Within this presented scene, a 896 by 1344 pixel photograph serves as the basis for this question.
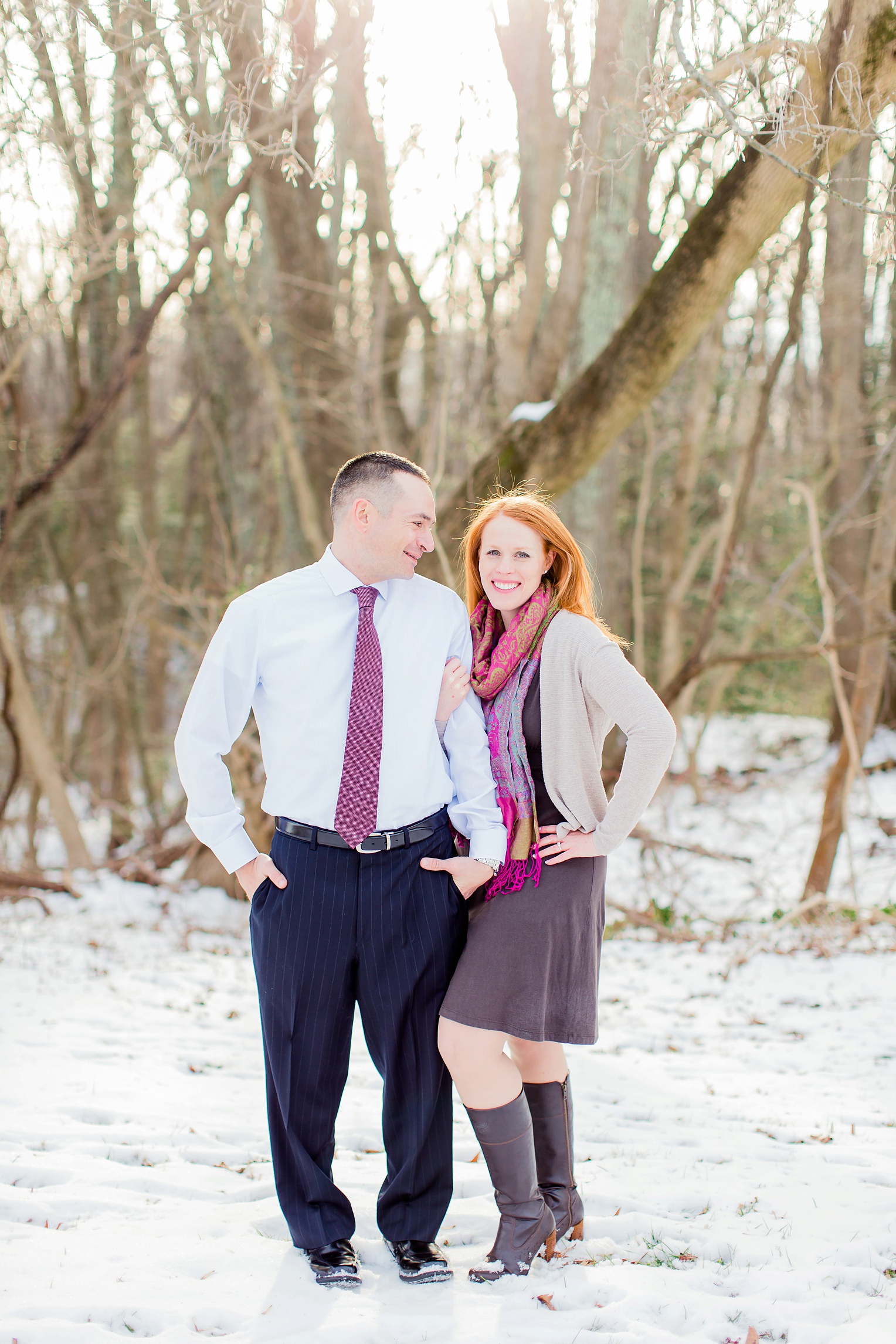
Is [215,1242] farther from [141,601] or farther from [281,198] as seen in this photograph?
[141,601]

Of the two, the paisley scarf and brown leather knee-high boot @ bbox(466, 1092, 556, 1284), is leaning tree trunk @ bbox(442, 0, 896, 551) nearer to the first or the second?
the paisley scarf

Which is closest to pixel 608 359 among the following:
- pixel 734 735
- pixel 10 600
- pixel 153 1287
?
pixel 153 1287

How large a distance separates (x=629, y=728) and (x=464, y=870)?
20.5 inches

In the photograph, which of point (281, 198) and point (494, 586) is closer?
point (494, 586)

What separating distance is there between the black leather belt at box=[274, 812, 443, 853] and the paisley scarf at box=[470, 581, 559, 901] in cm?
21

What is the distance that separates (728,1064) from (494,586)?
2766 millimetres

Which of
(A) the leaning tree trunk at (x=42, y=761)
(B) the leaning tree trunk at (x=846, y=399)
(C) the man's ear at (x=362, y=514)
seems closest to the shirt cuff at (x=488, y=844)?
(C) the man's ear at (x=362, y=514)

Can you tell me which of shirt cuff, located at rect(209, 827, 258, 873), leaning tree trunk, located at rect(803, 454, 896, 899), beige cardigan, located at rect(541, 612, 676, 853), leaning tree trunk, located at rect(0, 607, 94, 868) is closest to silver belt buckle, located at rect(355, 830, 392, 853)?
shirt cuff, located at rect(209, 827, 258, 873)

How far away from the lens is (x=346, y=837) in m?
2.25

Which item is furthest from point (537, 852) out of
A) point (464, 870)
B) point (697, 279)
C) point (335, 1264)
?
point (697, 279)

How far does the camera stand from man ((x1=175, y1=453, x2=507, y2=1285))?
2.31m

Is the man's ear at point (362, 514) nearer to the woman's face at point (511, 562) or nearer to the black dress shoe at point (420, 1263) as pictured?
the woman's face at point (511, 562)

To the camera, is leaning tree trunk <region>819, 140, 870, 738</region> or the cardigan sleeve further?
leaning tree trunk <region>819, 140, 870, 738</region>

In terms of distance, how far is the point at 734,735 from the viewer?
14.5 metres
